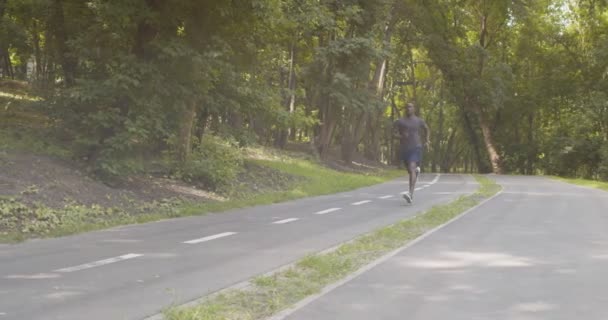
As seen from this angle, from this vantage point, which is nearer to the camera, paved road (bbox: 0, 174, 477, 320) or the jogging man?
paved road (bbox: 0, 174, 477, 320)

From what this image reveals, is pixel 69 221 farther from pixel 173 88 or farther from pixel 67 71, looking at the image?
pixel 67 71

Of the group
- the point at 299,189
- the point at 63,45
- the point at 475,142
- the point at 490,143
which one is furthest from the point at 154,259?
the point at 475,142

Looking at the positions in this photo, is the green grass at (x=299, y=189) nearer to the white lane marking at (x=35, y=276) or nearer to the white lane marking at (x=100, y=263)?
the white lane marking at (x=100, y=263)

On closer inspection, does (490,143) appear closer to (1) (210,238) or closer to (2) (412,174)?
(2) (412,174)

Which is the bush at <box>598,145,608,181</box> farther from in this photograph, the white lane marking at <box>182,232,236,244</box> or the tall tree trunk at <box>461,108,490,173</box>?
the white lane marking at <box>182,232,236,244</box>

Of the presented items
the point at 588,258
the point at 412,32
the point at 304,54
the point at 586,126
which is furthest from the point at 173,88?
the point at 586,126

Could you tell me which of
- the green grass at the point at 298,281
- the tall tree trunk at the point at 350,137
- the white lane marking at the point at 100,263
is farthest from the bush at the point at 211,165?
the tall tree trunk at the point at 350,137

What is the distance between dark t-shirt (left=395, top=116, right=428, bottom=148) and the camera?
15047 mm


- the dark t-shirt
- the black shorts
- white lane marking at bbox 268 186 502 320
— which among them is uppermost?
the dark t-shirt

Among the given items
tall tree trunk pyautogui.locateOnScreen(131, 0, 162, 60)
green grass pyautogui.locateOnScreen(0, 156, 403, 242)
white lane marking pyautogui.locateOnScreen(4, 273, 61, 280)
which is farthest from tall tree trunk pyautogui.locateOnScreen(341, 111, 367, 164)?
white lane marking pyautogui.locateOnScreen(4, 273, 61, 280)

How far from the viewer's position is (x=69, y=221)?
10133mm

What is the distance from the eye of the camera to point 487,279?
22.2ft

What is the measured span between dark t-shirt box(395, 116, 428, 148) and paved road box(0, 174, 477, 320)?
2.70m

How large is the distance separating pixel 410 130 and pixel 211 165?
4.45 meters
